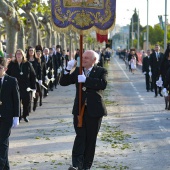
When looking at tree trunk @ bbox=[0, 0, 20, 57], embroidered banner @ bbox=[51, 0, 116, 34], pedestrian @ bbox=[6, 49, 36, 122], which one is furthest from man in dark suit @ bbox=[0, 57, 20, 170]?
tree trunk @ bbox=[0, 0, 20, 57]

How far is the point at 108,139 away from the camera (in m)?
12.7

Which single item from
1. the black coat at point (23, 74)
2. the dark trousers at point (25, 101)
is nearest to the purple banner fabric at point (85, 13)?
the black coat at point (23, 74)

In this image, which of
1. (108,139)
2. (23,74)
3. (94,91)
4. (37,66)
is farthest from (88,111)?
(37,66)

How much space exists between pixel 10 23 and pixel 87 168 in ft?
54.5

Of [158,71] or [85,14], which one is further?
[158,71]

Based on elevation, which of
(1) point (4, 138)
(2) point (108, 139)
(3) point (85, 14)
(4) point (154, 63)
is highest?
(3) point (85, 14)

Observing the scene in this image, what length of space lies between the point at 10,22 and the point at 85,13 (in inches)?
623

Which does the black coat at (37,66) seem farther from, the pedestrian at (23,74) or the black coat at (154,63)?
the black coat at (154,63)

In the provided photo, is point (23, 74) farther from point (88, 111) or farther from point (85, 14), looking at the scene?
point (88, 111)

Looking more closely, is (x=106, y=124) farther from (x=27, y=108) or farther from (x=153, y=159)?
(x=153, y=159)

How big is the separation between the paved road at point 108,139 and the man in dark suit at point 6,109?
3.04 feet

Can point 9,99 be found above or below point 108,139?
above

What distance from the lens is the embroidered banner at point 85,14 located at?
9.60 m

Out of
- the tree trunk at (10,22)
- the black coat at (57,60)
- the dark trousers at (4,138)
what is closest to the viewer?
the dark trousers at (4,138)
